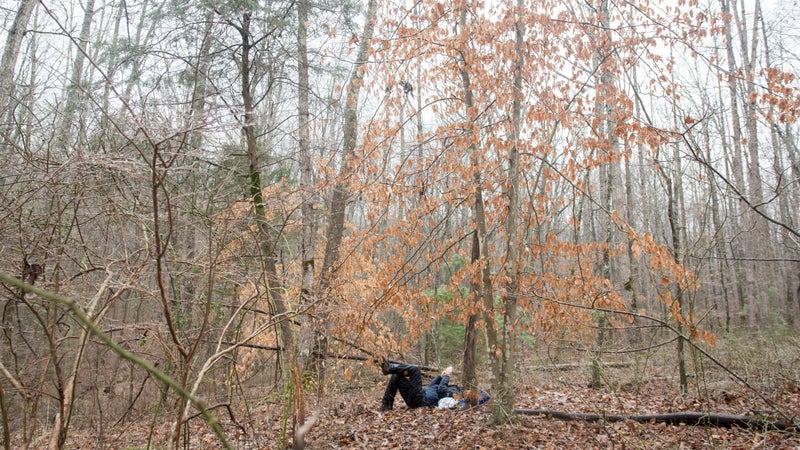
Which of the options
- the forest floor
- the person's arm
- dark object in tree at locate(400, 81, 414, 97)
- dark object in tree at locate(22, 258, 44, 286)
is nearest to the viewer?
dark object in tree at locate(22, 258, 44, 286)

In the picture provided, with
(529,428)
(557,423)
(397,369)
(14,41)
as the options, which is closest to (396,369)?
(397,369)

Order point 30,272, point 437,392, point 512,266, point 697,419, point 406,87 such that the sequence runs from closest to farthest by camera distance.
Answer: point 30,272, point 697,419, point 512,266, point 406,87, point 437,392

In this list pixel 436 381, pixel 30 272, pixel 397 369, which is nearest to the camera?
pixel 30 272

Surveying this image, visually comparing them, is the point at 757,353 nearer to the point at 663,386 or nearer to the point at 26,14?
the point at 663,386

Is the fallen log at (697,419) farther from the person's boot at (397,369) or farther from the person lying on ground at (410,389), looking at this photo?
the person's boot at (397,369)

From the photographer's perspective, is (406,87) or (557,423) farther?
(406,87)

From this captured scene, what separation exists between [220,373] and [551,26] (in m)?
7.50

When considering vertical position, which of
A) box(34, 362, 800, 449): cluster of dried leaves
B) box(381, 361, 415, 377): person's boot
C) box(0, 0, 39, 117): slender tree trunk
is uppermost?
box(0, 0, 39, 117): slender tree trunk

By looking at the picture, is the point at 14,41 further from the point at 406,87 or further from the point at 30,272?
the point at 30,272

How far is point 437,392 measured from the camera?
7758 millimetres

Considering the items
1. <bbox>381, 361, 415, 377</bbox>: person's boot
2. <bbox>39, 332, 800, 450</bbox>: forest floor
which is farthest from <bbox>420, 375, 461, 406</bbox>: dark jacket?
<bbox>381, 361, 415, 377</bbox>: person's boot

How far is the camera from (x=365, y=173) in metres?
6.51

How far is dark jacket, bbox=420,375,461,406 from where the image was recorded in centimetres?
762

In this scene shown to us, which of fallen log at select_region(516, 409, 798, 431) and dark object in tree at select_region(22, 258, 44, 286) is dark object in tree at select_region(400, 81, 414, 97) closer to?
fallen log at select_region(516, 409, 798, 431)
